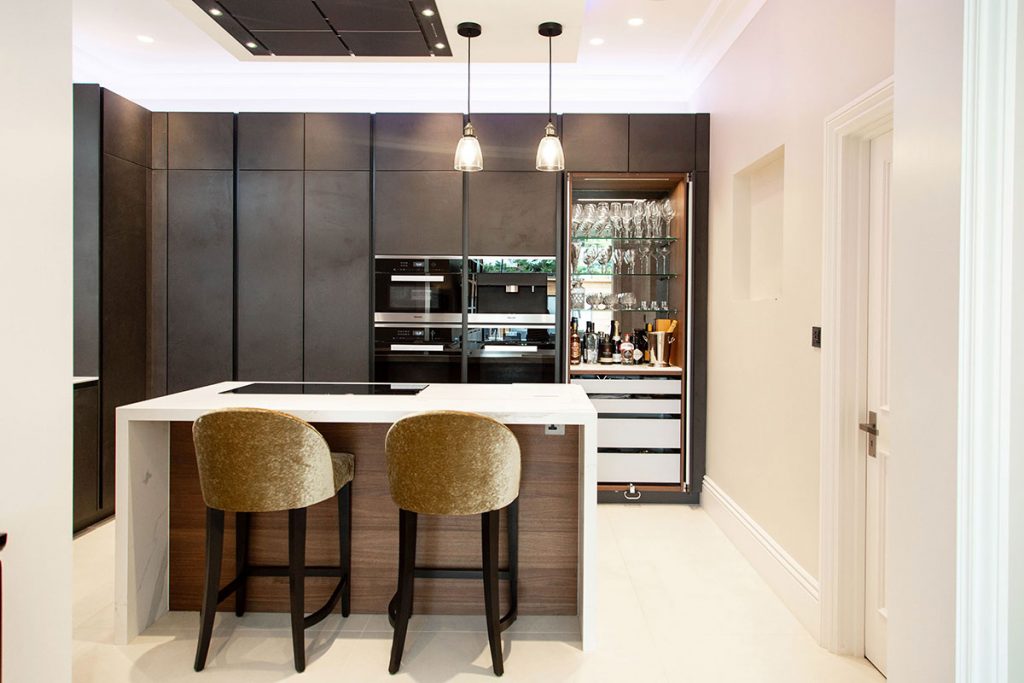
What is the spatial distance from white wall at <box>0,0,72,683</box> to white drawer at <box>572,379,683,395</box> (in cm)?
311

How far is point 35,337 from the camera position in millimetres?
1304

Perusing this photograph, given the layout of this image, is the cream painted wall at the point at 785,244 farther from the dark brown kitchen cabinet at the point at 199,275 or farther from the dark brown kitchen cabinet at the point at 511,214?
the dark brown kitchen cabinet at the point at 199,275

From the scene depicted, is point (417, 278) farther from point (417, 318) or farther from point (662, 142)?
point (662, 142)

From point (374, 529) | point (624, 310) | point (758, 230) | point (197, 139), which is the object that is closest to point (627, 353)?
point (624, 310)

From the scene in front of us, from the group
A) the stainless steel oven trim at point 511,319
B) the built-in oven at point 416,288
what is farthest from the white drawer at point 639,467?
the built-in oven at point 416,288

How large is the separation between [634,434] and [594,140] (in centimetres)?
198

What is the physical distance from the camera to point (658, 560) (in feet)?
10.6

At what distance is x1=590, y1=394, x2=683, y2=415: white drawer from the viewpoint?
13.5ft

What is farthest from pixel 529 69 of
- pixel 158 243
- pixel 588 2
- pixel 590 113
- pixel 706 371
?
pixel 158 243

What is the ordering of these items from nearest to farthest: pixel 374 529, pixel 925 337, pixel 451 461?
pixel 925 337, pixel 451 461, pixel 374 529

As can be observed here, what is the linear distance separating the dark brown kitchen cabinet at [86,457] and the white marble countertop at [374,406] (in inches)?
52.0

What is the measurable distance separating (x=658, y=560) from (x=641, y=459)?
97 cm

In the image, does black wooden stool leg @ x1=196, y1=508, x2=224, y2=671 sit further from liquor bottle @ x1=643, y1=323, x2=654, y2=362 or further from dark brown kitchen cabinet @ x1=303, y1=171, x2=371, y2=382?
liquor bottle @ x1=643, y1=323, x2=654, y2=362

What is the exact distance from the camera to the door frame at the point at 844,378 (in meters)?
2.32
